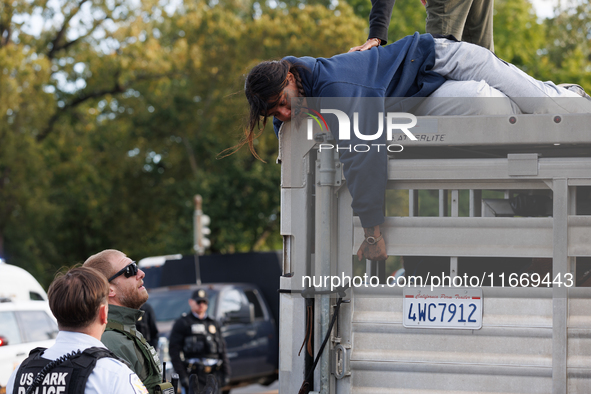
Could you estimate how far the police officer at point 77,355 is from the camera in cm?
261

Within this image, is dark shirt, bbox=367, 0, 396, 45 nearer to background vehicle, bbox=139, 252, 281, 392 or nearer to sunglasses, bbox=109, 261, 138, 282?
sunglasses, bbox=109, 261, 138, 282

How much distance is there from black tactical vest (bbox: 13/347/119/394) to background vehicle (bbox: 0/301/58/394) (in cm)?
607

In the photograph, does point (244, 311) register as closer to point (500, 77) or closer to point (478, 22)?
point (478, 22)

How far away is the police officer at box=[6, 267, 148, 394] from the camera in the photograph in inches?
103

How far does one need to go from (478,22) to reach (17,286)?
9720mm

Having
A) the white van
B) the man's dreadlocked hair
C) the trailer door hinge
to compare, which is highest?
the man's dreadlocked hair

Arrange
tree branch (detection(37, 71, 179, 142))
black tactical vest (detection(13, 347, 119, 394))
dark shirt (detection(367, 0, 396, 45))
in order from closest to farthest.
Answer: black tactical vest (detection(13, 347, 119, 394)) < dark shirt (detection(367, 0, 396, 45)) < tree branch (detection(37, 71, 179, 142))

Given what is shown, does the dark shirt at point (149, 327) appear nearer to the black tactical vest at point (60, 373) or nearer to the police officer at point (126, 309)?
the police officer at point (126, 309)

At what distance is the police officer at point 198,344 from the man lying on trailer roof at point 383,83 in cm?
610

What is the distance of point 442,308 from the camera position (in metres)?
2.98

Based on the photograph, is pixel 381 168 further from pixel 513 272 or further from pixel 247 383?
pixel 247 383

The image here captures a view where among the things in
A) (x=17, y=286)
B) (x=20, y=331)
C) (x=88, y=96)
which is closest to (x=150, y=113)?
(x=88, y=96)

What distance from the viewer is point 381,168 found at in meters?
3.03

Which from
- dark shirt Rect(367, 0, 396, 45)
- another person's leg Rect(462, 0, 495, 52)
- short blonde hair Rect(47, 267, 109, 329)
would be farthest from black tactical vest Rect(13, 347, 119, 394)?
another person's leg Rect(462, 0, 495, 52)
